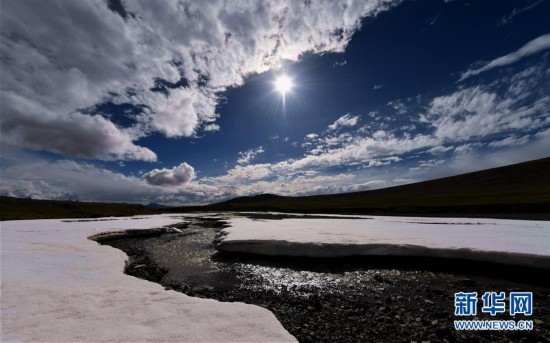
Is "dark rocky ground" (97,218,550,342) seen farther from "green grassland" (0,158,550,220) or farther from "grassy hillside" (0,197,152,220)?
"grassy hillside" (0,197,152,220)

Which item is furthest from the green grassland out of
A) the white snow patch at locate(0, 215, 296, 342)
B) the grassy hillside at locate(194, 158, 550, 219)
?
the white snow patch at locate(0, 215, 296, 342)

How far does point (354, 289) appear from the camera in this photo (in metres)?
11.3

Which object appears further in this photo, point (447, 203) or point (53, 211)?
point (53, 211)

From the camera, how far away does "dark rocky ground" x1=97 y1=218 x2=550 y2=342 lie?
764cm

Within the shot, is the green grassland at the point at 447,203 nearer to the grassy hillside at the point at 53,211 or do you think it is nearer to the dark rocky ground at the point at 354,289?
the grassy hillside at the point at 53,211

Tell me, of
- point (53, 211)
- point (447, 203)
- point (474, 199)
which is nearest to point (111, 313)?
point (447, 203)

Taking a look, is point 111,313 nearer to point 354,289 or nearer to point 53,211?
point 354,289

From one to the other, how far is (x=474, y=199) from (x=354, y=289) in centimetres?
8241

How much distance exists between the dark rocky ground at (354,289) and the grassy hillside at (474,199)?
138ft

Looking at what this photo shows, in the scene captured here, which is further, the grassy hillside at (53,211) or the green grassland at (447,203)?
the grassy hillside at (53,211)

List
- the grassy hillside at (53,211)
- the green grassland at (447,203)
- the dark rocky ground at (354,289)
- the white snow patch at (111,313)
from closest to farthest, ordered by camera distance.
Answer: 1. the white snow patch at (111,313)
2. the dark rocky ground at (354,289)
3. the green grassland at (447,203)
4. the grassy hillside at (53,211)

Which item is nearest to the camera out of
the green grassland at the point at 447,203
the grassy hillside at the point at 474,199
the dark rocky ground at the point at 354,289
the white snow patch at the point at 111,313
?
the white snow patch at the point at 111,313

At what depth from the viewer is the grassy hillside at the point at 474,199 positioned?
176 feet

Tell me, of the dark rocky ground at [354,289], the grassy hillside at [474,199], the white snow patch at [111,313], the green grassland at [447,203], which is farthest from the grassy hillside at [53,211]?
the white snow patch at [111,313]
